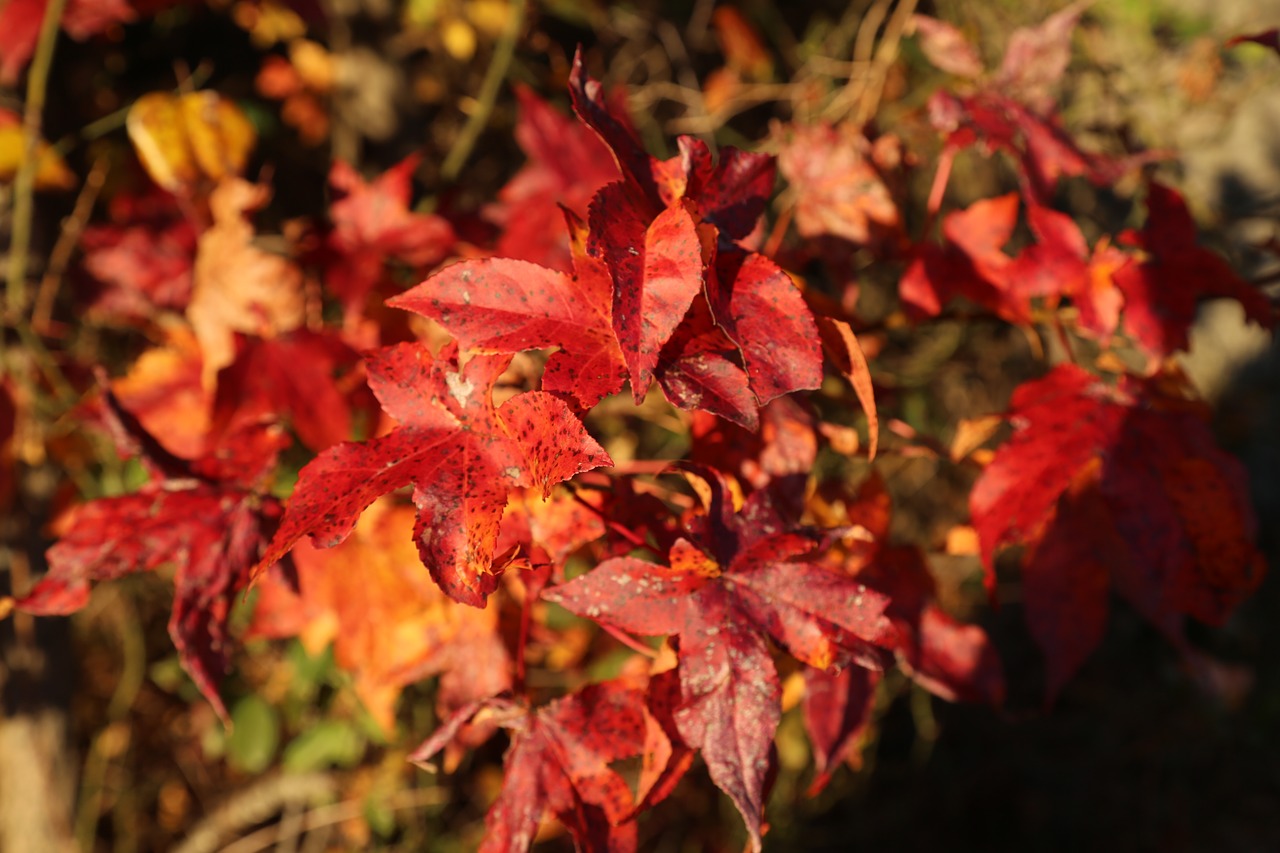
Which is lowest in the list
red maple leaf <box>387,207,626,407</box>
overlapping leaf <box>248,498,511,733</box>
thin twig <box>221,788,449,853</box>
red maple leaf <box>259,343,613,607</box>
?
thin twig <box>221,788,449,853</box>

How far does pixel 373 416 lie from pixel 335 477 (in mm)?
431

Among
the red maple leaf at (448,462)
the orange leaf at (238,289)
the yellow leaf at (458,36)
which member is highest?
the red maple leaf at (448,462)

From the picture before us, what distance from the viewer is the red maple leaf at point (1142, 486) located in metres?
0.84

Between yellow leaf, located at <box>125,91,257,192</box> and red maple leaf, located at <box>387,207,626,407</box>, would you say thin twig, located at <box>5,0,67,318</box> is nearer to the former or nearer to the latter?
yellow leaf, located at <box>125,91,257,192</box>

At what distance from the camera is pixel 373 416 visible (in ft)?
3.58

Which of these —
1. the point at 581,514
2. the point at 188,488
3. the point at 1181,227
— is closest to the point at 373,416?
the point at 188,488

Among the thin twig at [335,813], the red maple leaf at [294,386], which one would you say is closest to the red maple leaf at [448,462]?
the red maple leaf at [294,386]

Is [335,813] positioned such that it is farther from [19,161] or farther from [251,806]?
[19,161]

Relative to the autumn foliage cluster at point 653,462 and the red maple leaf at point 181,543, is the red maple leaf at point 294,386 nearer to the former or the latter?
the autumn foliage cluster at point 653,462

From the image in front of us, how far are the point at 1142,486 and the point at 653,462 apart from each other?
460 millimetres

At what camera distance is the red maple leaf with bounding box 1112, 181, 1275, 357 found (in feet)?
3.00

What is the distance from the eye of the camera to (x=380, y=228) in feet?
4.26


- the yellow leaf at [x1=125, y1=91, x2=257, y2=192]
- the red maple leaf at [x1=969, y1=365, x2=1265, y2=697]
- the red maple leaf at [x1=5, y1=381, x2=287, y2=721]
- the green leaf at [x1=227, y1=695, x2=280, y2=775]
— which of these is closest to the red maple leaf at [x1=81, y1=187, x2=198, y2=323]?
the yellow leaf at [x1=125, y1=91, x2=257, y2=192]

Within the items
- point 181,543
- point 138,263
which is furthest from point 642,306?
point 138,263
